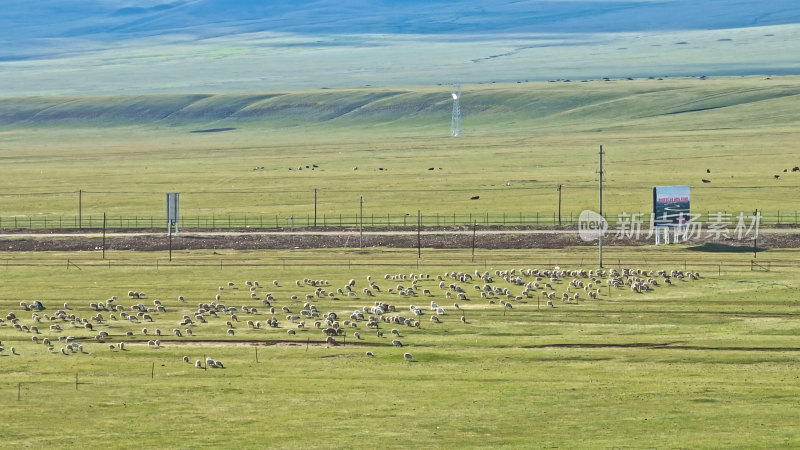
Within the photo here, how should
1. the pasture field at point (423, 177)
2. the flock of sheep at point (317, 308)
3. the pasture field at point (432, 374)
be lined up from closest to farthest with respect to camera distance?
the pasture field at point (432, 374)
the flock of sheep at point (317, 308)
the pasture field at point (423, 177)

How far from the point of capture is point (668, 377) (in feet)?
151

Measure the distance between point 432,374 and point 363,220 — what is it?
59.3 m

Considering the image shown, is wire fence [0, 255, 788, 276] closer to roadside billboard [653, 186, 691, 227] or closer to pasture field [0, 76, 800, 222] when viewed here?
roadside billboard [653, 186, 691, 227]

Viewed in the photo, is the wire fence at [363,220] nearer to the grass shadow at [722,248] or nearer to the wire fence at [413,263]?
the grass shadow at [722,248]

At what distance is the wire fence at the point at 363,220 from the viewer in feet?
329

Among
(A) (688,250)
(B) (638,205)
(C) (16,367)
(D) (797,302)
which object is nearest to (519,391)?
(C) (16,367)

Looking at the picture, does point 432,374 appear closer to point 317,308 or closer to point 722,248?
point 317,308

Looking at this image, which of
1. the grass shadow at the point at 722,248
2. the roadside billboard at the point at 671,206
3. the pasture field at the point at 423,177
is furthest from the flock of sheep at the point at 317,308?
the pasture field at the point at 423,177

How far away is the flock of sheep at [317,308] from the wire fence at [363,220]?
87.3ft

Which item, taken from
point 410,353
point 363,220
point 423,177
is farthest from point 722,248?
point 423,177

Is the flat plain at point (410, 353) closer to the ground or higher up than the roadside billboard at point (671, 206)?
closer to the ground

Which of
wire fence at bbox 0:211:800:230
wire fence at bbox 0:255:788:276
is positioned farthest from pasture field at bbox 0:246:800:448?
wire fence at bbox 0:211:800:230

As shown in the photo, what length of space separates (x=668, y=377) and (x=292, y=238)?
5113 centimetres

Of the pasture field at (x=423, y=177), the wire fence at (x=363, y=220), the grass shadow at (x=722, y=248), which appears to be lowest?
the grass shadow at (x=722, y=248)
